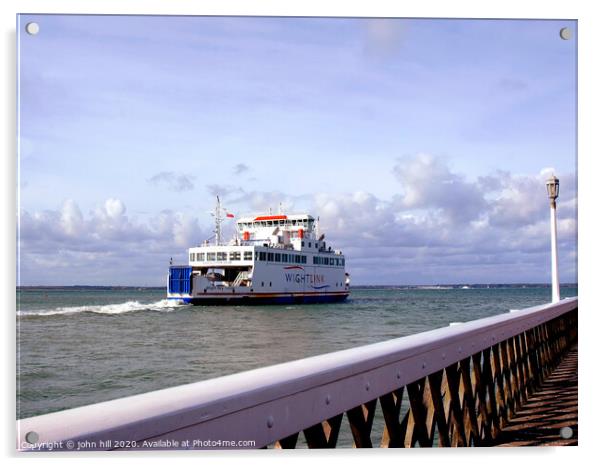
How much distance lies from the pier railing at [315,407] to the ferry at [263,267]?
30.4 meters

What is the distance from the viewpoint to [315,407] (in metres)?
1.37

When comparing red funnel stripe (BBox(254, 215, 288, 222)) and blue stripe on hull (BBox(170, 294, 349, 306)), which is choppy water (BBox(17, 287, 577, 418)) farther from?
red funnel stripe (BBox(254, 215, 288, 222))

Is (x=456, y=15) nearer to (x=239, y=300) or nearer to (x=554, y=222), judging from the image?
(x=554, y=222)

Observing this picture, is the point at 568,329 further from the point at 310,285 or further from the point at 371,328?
the point at 310,285

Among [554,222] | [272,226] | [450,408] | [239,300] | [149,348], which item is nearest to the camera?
[450,408]

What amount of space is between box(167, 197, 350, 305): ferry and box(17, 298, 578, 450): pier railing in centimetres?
3043

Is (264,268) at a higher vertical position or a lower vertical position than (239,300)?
higher

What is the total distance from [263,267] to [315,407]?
35.7m

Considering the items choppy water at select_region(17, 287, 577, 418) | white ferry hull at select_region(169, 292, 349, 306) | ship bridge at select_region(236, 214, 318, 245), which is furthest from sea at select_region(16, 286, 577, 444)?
ship bridge at select_region(236, 214, 318, 245)

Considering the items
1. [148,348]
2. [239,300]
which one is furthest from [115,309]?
[148,348]

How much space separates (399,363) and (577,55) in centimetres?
162

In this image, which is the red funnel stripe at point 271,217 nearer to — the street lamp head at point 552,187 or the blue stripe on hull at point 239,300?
the blue stripe on hull at point 239,300

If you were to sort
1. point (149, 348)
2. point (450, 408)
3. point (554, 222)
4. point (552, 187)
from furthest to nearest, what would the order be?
point (149, 348) < point (554, 222) < point (552, 187) < point (450, 408)

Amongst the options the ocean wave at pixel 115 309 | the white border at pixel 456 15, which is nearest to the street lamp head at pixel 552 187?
the white border at pixel 456 15
